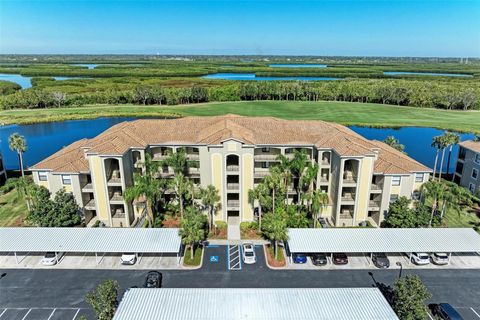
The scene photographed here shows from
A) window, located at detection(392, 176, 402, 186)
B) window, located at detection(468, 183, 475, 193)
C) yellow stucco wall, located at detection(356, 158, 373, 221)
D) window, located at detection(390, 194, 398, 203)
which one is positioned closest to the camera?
yellow stucco wall, located at detection(356, 158, 373, 221)

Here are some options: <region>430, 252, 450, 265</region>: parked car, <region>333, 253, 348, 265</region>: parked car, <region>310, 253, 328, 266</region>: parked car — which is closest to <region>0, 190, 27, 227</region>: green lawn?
<region>310, 253, 328, 266</region>: parked car

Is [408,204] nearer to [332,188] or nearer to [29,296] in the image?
[332,188]

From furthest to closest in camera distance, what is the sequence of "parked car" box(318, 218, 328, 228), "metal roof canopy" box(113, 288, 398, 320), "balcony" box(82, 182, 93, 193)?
1. "parked car" box(318, 218, 328, 228)
2. "balcony" box(82, 182, 93, 193)
3. "metal roof canopy" box(113, 288, 398, 320)

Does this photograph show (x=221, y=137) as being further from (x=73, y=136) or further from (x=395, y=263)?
(x=73, y=136)

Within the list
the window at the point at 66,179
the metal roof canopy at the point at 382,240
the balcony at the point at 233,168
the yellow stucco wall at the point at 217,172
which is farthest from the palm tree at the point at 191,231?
the window at the point at 66,179

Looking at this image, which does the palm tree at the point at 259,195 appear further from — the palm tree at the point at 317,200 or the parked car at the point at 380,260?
the parked car at the point at 380,260

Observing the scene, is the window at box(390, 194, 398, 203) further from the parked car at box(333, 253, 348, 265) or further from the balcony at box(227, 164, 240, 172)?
the balcony at box(227, 164, 240, 172)

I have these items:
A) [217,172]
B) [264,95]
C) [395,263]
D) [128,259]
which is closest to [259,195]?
[217,172]

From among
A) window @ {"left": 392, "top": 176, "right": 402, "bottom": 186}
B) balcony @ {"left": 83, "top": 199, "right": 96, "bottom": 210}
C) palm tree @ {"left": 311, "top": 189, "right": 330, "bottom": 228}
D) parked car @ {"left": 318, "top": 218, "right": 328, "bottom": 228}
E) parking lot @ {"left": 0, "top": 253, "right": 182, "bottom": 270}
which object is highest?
window @ {"left": 392, "top": 176, "right": 402, "bottom": 186}
